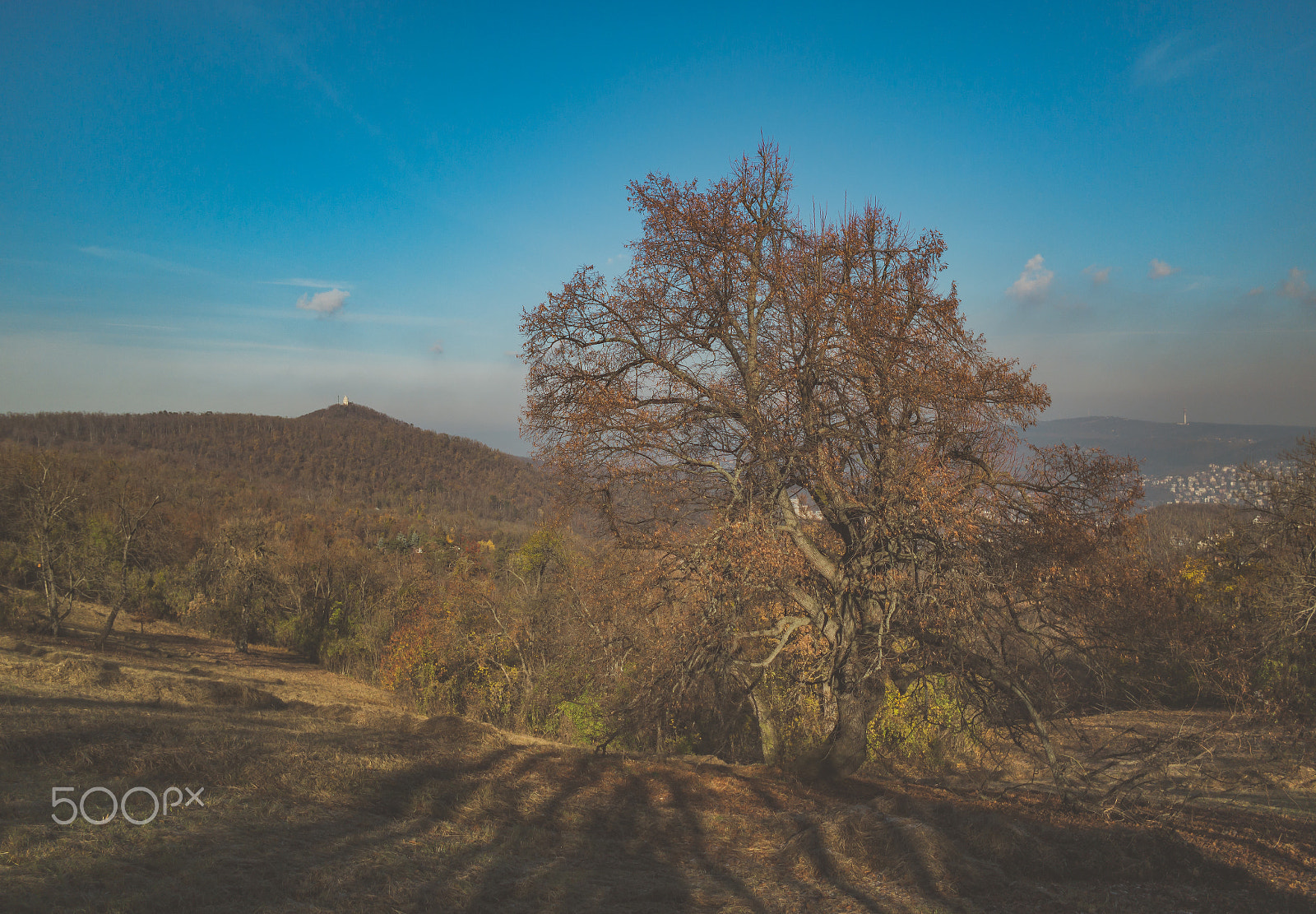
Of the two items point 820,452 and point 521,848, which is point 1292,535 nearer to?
point 820,452

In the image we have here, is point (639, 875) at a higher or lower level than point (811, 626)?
lower

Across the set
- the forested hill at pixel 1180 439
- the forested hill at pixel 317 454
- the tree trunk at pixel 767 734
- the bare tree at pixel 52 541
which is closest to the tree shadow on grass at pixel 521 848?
the tree trunk at pixel 767 734

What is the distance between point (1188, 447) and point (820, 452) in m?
92.2

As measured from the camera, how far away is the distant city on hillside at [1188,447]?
46.3 m

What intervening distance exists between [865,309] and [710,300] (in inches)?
85.8

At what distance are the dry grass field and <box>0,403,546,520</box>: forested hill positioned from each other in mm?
85834

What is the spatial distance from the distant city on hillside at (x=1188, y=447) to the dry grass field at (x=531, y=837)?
20436 millimetres

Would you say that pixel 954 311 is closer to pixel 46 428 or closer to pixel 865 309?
pixel 865 309

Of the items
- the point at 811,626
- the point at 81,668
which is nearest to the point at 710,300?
the point at 811,626

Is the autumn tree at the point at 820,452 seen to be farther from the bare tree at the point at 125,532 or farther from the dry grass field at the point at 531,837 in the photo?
the bare tree at the point at 125,532

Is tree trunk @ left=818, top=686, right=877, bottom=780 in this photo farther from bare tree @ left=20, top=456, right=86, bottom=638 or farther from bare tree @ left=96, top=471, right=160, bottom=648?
bare tree @ left=20, top=456, right=86, bottom=638

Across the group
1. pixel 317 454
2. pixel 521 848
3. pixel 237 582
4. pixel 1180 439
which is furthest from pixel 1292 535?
pixel 317 454

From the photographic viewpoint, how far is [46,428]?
9694cm

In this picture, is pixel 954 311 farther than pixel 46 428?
No
